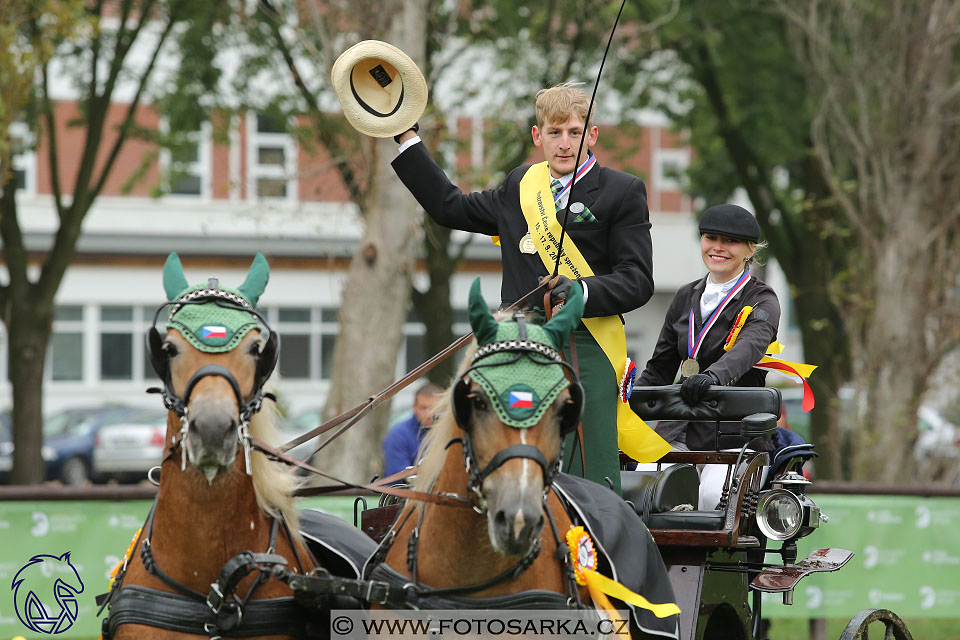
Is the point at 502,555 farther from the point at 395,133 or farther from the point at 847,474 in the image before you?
the point at 847,474

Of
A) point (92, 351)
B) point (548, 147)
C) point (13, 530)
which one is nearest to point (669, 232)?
point (92, 351)

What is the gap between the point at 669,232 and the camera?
105 feet

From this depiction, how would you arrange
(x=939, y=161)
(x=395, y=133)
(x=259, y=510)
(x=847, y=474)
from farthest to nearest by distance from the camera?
(x=847, y=474)
(x=939, y=161)
(x=395, y=133)
(x=259, y=510)

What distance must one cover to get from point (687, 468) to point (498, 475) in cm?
199

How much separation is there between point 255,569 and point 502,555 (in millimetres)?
903

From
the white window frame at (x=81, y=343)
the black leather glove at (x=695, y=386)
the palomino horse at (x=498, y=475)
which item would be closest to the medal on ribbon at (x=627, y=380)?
the black leather glove at (x=695, y=386)

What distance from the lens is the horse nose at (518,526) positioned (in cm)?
329

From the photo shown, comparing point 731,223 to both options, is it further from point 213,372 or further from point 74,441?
point 74,441

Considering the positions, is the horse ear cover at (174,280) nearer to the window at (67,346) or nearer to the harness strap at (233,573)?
the harness strap at (233,573)

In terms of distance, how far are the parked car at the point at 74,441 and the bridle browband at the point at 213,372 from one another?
20.1m

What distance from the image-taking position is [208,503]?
12.8 ft

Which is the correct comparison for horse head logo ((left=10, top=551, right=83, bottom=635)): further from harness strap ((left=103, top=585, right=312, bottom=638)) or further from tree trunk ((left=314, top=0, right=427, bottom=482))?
tree trunk ((left=314, top=0, right=427, bottom=482))

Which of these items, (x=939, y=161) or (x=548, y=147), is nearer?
(x=548, y=147)

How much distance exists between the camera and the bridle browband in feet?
12.1
